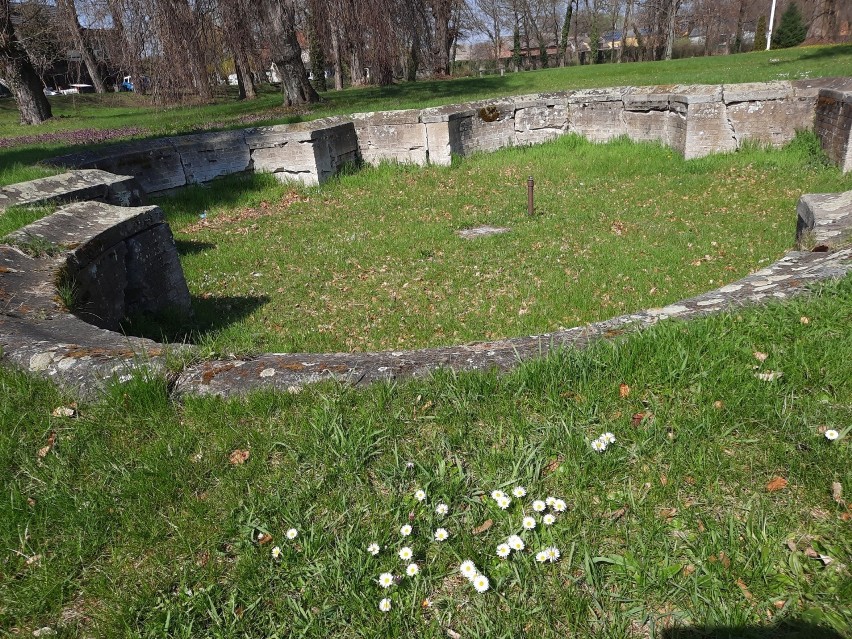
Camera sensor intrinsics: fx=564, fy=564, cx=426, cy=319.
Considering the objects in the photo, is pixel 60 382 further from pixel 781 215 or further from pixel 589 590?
pixel 781 215

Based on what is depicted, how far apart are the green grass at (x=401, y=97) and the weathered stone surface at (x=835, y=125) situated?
9.40ft

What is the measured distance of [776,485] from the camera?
7.16 feet

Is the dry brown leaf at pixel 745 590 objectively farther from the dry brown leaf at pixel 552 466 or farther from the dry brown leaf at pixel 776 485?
the dry brown leaf at pixel 552 466

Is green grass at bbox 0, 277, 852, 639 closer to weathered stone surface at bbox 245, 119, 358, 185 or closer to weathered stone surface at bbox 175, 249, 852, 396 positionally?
weathered stone surface at bbox 175, 249, 852, 396

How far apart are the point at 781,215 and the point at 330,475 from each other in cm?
788

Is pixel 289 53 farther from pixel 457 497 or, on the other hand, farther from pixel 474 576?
pixel 474 576

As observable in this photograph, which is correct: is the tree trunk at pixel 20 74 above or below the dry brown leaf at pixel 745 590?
above

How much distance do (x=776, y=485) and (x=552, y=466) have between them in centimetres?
85

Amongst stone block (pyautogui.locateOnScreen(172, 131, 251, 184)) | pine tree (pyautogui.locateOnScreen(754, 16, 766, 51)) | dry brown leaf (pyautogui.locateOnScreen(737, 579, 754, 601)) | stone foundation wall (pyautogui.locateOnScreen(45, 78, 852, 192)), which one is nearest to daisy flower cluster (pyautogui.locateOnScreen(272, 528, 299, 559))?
dry brown leaf (pyautogui.locateOnScreen(737, 579, 754, 601))

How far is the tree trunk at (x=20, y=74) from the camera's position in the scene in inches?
613

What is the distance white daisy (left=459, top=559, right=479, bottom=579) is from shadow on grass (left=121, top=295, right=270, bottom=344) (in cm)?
332

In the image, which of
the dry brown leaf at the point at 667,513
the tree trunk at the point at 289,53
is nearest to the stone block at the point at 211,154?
the tree trunk at the point at 289,53

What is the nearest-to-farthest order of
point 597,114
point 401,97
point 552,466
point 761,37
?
point 552,466 < point 597,114 < point 401,97 < point 761,37

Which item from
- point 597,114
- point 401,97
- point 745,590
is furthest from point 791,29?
point 745,590
